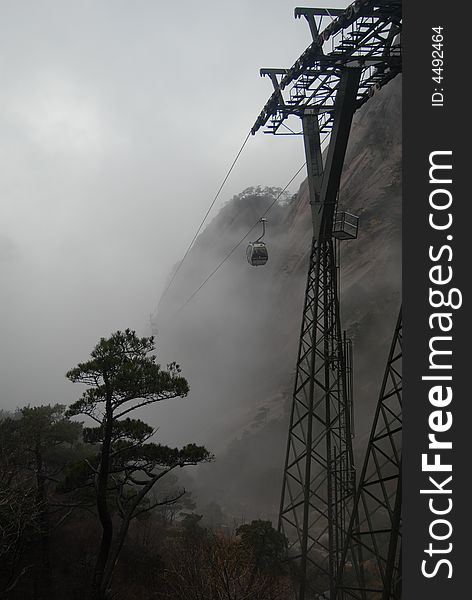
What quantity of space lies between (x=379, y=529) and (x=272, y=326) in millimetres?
36294

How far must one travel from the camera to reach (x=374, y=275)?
143ft

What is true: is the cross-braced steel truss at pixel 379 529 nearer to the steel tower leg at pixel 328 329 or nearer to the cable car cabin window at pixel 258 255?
the steel tower leg at pixel 328 329

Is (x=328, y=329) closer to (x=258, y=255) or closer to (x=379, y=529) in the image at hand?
(x=258, y=255)

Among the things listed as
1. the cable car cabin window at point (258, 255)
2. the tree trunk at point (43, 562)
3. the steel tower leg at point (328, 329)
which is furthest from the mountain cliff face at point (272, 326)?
the steel tower leg at point (328, 329)

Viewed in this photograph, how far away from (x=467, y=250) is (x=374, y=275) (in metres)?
40.6

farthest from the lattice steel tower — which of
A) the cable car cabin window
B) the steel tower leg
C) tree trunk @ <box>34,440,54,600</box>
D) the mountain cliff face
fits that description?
the mountain cliff face

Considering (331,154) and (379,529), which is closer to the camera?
(331,154)

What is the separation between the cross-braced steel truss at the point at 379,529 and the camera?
6.62 m

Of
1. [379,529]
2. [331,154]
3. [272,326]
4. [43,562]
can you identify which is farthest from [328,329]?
[272,326]

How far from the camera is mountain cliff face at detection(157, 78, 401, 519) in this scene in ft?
130

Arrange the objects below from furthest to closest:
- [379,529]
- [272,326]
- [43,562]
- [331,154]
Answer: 1. [272,326]
2. [379,529]
3. [43,562]
4. [331,154]

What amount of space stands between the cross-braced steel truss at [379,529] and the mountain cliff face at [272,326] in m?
7.15

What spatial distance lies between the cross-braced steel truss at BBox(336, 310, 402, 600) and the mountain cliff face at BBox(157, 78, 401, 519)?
7151 mm

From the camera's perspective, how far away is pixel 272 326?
186 ft
